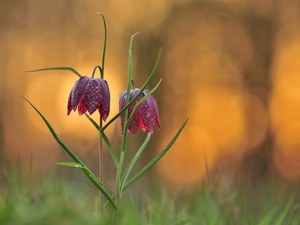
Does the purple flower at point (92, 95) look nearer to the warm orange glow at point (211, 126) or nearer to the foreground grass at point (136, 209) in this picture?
the foreground grass at point (136, 209)

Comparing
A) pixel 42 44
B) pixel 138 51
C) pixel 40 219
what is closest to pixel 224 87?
pixel 138 51

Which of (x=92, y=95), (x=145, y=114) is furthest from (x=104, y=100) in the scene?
(x=145, y=114)

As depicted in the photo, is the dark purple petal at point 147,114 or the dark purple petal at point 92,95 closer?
the dark purple petal at point 92,95

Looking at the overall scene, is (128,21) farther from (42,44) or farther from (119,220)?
(119,220)

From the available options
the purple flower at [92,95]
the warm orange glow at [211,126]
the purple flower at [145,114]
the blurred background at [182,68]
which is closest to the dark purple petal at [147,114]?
the purple flower at [145,114]

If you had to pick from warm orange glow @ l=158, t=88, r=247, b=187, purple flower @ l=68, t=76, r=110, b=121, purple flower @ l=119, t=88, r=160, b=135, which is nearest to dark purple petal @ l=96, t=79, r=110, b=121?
purple flower @ l=68, t=76, r=110, b=121

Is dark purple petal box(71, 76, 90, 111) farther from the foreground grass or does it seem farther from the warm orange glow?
the warm orange glow
